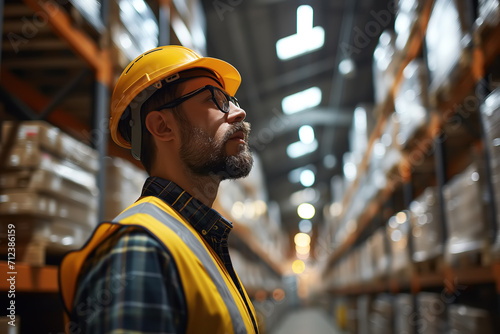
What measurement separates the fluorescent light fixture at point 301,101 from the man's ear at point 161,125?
10262 millimetres

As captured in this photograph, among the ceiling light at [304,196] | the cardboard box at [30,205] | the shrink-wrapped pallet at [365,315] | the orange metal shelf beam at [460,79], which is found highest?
the ceiling light at [304,196]

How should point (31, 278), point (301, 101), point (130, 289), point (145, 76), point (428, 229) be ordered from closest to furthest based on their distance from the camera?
point (130, 289) < point (145, 76) < point (31, 278) < point (428, 229) < point (301, 101)

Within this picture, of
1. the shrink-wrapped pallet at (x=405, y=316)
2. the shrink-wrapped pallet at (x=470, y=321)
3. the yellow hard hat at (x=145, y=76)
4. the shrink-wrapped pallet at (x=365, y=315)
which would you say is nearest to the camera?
the yellow hard hat at (x=145, y=76)

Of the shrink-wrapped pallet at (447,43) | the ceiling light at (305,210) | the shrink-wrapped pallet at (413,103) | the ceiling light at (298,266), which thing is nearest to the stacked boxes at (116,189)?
the shrink-wrapped pallet at (447,43)

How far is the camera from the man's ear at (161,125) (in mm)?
1575

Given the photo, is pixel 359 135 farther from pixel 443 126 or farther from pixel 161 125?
→ pixel 161 125

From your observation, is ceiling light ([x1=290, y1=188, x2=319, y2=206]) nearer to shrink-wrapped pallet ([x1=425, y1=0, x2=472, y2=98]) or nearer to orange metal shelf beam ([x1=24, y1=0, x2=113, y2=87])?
shrink-wrapped pallet ([x1=425, y1=0, x2=472, y2=98])

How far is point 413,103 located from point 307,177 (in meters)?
17.0

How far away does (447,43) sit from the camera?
11.6 ft

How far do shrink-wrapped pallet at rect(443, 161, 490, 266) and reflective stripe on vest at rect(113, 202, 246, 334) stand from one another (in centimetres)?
215

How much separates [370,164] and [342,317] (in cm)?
764

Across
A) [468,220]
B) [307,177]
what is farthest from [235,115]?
[307,177]

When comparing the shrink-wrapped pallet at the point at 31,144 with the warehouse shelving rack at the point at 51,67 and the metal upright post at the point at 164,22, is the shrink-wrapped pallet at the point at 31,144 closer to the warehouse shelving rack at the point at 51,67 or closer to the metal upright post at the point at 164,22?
the warehouse shelving rack at the point at 51,67

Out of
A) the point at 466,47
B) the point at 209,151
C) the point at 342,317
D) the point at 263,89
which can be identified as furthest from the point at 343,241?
the point at 209,151
